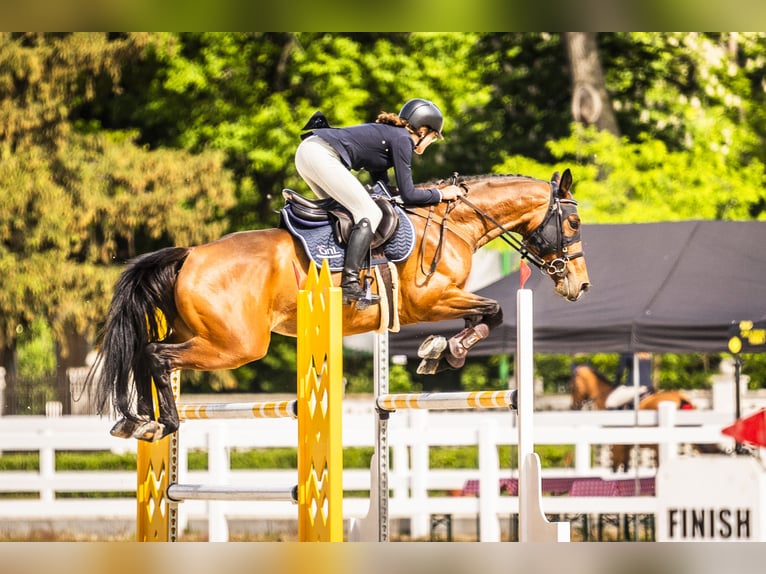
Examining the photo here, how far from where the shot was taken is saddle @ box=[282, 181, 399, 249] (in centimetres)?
625

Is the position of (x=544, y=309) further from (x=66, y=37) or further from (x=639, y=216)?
(x=66, y=37)

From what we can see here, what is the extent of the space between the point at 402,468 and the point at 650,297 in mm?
2354

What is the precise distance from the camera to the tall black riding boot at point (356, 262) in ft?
20.1

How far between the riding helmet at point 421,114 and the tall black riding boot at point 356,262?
547 mm

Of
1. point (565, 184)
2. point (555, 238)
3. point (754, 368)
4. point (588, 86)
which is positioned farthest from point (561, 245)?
point (588, 86)

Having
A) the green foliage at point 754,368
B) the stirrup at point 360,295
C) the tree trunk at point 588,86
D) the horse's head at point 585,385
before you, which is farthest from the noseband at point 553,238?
the tree trunk at point 588,86

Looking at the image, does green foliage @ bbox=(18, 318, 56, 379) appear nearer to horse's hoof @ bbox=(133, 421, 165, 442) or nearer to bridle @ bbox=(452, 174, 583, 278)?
bridle @ bbox=(452, 174, 583, 278)

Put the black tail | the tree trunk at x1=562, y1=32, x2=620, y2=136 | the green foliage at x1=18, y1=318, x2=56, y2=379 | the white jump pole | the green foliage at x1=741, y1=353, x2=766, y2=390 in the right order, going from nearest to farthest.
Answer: the white jump pole, the black tail, the green foliage at x1=741, y1=353, x2=766, y2=390, the tree trunk at x1=562, y1=32, x2=620, y2=136, the green foliage at x1=18, y1=318, x2=56, y2=379

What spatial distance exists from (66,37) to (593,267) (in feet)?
35.2

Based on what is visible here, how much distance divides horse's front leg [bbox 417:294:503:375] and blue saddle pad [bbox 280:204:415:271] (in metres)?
0.32

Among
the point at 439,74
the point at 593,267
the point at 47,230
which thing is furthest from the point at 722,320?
the point at 439,74

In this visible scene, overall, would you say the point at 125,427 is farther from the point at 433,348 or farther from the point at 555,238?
the point at 555,238

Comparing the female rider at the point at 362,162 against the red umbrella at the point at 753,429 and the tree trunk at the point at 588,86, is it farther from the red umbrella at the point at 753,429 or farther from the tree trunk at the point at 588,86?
the tree trunk at the point at 588,86

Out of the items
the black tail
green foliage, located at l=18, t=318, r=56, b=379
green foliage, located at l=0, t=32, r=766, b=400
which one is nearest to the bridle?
the black tail
